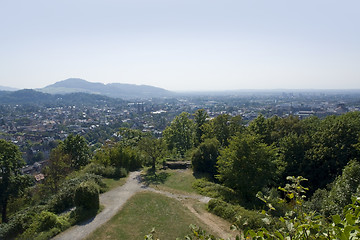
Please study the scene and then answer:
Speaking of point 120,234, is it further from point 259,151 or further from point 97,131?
point 97,131

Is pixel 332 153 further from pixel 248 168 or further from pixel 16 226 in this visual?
pixel 16 226

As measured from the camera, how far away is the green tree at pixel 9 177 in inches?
666

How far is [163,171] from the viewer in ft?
64.1

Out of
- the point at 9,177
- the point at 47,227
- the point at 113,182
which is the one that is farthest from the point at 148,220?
the point at 9,177

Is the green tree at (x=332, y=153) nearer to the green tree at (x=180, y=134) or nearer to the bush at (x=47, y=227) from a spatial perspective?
the green tree at (x=180, y=134)

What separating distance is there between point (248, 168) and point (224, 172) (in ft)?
4.76

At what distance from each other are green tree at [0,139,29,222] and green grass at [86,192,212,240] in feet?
35.6

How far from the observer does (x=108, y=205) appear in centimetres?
1241

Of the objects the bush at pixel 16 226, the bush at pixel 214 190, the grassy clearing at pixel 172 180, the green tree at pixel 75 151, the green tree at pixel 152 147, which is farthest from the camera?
the green tree at pixel 75 151

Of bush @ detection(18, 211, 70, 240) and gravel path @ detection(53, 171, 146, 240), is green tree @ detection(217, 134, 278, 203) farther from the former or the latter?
bush @ detection(18, 211, 70, 240)

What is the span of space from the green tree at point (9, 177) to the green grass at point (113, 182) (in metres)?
7.25

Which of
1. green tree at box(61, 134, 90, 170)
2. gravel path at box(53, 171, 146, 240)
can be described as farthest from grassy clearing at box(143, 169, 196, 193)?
green tree at box(61, 134, 90, 170)

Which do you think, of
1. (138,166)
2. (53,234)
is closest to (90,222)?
(53,234)

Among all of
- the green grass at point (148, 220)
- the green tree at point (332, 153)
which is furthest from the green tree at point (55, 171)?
the green tree at point (332, 153)
